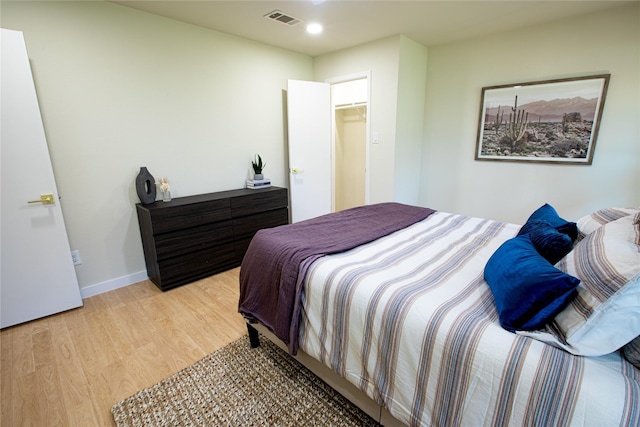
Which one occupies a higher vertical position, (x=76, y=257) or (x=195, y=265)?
(x=76, y=257)

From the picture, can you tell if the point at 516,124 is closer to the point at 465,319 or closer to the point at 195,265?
the point at 465,319

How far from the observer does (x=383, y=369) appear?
1.14 m

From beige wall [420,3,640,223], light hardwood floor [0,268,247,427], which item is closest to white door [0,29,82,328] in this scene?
light hardwood floor [0,268,247,427]

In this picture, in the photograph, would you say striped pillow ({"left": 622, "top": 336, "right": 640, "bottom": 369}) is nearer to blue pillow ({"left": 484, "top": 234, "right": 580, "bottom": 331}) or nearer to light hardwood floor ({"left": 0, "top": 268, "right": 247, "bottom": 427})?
blue pillow ({"left": 484, "top": 234, "right": 580, "bottom": 331})

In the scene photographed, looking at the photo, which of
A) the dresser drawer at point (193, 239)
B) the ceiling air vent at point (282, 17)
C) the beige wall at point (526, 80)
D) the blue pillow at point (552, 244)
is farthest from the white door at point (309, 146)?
the blue pillow at point (552, 244)

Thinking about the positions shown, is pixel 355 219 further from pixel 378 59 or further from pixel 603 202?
pixel 603 202

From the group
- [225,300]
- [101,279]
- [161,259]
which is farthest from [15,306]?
[225,300]

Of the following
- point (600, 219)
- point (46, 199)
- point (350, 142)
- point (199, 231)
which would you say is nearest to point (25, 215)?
point (46, 199)

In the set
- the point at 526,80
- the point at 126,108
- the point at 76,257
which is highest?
the point at 526,80

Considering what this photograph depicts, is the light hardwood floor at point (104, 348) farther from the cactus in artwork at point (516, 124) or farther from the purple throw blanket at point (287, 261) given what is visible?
the cactus in artwork at point (516, 124)

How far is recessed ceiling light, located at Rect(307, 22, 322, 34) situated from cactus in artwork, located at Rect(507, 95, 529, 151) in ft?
7.12

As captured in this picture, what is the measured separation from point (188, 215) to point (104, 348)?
117 centimetres

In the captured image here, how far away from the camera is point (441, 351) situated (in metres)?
0.98

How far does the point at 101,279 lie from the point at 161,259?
2.00ft
